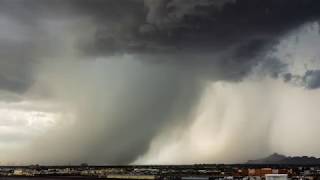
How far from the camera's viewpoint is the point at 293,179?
7672 inches

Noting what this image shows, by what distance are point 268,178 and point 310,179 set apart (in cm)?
7760

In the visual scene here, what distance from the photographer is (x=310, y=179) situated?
644 ft

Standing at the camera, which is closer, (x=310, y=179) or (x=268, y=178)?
(x=268, y=178)

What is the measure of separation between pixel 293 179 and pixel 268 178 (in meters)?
73.3

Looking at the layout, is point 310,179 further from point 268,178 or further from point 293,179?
point 268,178

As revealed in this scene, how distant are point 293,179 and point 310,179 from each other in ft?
25.2

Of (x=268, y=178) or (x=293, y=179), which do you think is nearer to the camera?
(x=268, y=178)

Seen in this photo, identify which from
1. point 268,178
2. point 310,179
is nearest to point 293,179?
point 310,179
